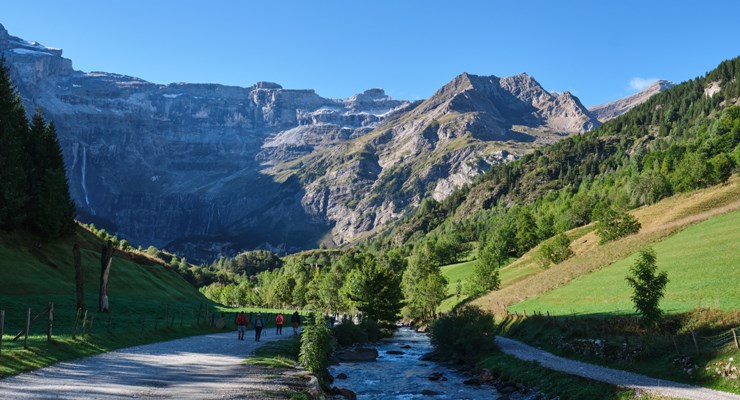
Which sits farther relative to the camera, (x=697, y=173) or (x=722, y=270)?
(x=697, y=173)

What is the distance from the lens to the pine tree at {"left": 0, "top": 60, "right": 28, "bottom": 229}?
211 feet

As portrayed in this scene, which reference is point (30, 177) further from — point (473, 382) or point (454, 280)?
point (454, 280)

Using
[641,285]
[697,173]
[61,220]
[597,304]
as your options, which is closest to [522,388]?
[641,285]

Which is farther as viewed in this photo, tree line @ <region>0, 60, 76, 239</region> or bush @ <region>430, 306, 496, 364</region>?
tree line @ <region>0, 60, 76, 239</region>

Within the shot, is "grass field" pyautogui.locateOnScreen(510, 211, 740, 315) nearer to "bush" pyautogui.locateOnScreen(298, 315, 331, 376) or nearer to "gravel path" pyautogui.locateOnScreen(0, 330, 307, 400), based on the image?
"bush" pyautogui.locateOnScreen(298, 315, 331, 376)

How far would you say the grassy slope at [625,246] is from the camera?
80.2 metres

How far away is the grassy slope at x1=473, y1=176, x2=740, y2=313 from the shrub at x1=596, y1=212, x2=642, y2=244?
2.23 metres

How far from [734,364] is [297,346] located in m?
34.3

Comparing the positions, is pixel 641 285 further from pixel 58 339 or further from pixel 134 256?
pixel 134 256

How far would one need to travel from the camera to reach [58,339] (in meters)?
30.2

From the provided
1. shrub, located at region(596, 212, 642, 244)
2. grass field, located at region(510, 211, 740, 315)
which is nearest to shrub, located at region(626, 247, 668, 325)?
grass field, located at region(510, 211, 740, 315)

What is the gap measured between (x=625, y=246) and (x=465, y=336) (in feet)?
150

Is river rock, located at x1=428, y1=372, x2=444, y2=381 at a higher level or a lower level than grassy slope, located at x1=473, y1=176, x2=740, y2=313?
lower

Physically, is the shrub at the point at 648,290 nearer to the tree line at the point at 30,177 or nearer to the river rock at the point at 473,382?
the river rock at the point at 473,382
